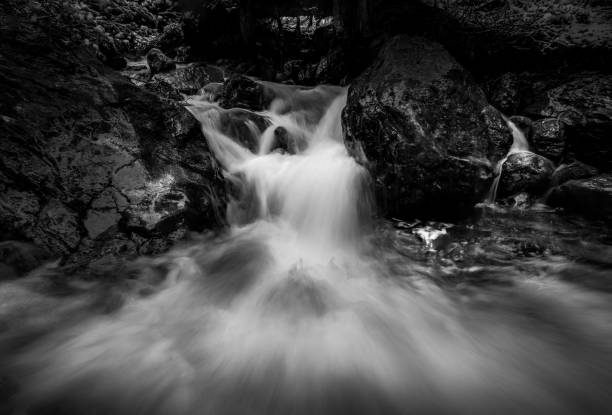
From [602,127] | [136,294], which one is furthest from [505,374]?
[602,127]

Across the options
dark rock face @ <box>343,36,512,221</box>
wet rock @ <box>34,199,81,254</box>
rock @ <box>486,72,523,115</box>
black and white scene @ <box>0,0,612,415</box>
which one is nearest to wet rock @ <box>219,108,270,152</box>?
black and white scene @ <box>0,0,612,415</box>

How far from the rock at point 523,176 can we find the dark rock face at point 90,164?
13.2ft

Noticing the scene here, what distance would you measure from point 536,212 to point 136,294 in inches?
192

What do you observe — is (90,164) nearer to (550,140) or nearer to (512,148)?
(512,148)

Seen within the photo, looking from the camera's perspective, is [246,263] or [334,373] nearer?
[334,373]

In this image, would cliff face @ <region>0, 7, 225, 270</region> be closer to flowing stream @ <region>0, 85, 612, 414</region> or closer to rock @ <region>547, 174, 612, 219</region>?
flowing stream @ <region>0, 85, 612, 414</region>

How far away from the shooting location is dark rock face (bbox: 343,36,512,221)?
419cm

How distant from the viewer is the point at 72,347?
232 centimetres

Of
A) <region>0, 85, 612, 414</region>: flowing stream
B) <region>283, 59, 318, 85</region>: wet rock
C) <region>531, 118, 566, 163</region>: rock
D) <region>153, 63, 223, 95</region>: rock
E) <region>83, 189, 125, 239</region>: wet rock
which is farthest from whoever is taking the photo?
<region>153, 63, 223, 95</region>: rock

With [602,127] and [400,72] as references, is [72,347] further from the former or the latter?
[602,127]

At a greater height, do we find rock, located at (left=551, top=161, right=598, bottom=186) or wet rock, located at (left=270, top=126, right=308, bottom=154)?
wet rock, located at (left=270, top=126, right=308, bottom=154)

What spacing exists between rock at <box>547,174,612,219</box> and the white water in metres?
0.68

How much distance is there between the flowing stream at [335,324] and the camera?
1.96 m

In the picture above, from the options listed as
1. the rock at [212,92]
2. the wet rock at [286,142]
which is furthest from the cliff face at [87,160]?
the rock at [212,92]
